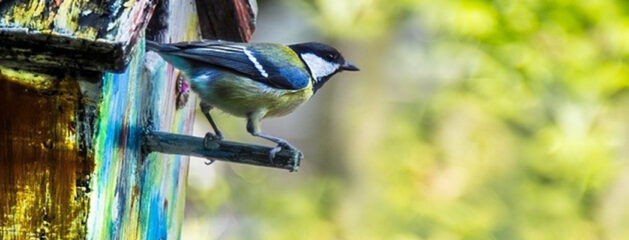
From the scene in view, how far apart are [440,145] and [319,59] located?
113 inches

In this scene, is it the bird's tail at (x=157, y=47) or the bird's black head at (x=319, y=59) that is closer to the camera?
the bird's tail at (x=157, y=47)

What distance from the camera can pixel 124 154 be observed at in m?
1.35

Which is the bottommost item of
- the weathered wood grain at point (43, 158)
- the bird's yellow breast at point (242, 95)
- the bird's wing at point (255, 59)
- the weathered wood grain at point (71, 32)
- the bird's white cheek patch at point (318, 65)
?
the weathered wood grain at point (43, 158)

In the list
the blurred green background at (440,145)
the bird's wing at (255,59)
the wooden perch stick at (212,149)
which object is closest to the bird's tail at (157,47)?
the bird's wing at (255,59)

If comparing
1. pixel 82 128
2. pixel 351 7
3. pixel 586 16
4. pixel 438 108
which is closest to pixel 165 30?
pixel 82 128

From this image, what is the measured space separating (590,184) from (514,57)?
1040 millimetres

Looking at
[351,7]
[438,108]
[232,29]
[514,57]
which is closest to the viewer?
[232,29]

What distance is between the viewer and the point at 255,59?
5.67 ft

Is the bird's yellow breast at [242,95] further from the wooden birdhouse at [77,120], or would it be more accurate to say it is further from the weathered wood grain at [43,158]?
the weathered wood grain at [43,158]

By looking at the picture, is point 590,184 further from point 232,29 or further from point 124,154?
point 124,154

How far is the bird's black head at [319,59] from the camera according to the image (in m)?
1.96

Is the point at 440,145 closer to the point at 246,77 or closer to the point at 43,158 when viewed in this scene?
the point at 246,77

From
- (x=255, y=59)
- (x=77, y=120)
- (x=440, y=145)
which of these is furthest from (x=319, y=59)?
(x=440, y=145)

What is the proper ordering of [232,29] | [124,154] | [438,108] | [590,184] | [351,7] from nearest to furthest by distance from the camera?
1. [124,154]
2. [232,29]
3. [351,7]
4. [590,184]
5. [438,108]
